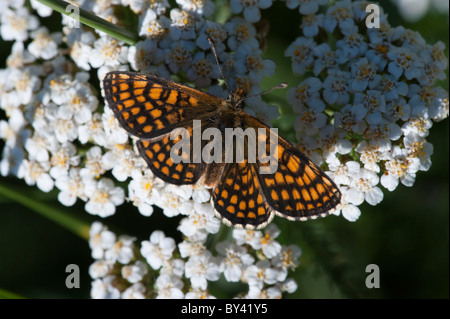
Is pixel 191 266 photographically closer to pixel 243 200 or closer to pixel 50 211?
pixel 243 200

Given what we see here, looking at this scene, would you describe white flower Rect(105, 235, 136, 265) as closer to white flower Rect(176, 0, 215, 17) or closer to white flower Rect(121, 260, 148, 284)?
white flower Rect(121, 260, 148, 284)

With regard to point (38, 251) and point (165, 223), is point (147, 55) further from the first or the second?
point (38, 251)

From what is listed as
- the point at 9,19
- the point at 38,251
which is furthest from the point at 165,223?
the point at 9,19

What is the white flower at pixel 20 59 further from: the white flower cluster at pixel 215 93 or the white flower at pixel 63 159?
the white flower at pixel 63 159

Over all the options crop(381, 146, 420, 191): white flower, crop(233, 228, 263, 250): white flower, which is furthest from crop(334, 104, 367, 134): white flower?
crop(233, 228, 263, 250): white flower

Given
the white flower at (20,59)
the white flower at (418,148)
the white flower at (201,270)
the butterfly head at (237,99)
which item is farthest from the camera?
the white flower at (20,59)

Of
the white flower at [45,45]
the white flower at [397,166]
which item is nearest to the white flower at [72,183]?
the white flower at [45,45]

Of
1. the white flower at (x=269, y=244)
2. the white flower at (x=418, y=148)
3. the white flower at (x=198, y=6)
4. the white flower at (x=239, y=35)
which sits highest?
the white flower at (x=198, y=6)
